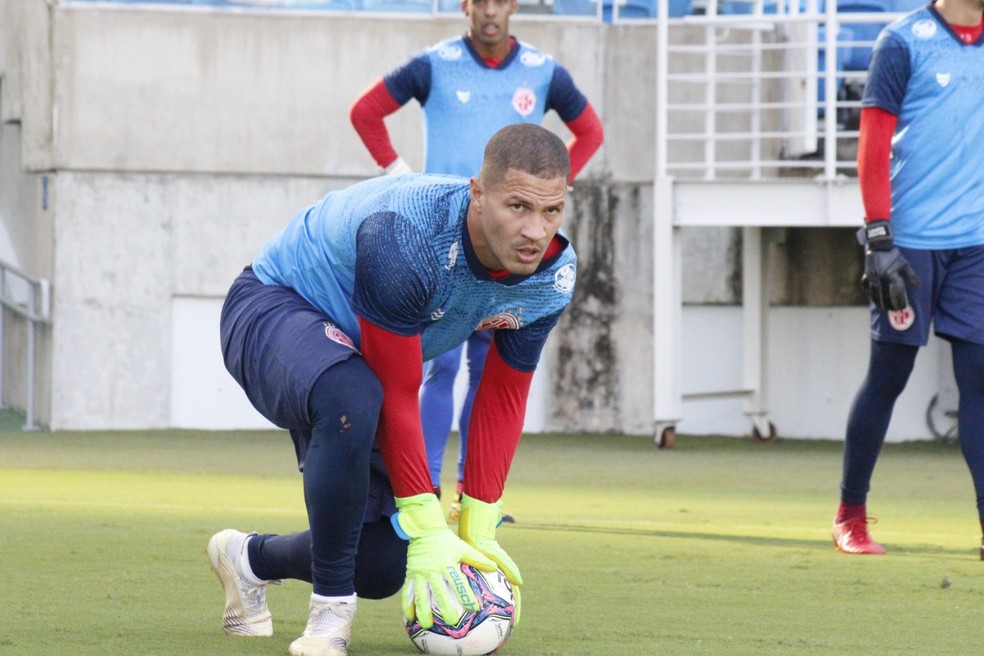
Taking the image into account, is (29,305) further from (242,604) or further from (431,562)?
(431,562)

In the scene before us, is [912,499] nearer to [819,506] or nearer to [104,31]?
[819,506]

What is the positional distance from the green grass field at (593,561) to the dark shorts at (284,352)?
512 millimetres

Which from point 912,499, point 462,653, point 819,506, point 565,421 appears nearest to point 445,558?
point 462,653

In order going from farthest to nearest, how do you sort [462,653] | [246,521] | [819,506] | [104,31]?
[104,31] → [819,506] → [246,521] → [462,653]

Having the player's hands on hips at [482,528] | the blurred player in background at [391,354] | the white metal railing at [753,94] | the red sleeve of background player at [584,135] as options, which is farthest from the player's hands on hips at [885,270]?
the white metal railing at [753,94]

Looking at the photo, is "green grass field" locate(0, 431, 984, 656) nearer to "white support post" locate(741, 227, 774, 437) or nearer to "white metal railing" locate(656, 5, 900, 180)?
"white support post" locate(741, 227, 774, 437)

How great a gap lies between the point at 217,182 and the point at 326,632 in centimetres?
1054

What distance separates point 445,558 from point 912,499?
5316mm

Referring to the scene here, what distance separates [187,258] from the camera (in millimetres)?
13984

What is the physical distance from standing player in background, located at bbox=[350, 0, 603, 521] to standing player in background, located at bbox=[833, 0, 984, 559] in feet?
5.31

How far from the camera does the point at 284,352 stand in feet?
12.9

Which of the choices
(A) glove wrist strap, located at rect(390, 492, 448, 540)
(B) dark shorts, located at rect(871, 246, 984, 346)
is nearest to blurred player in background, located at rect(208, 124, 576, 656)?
(A) glove wrist strap, located at rect(390, 492, 448, 540)

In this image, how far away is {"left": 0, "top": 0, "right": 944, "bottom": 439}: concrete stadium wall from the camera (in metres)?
13.8

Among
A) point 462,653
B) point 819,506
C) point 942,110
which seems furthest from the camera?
point 819,506
